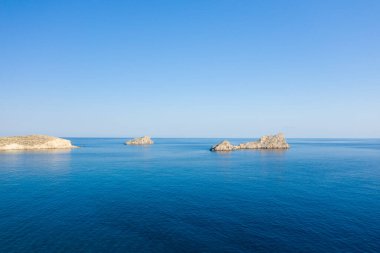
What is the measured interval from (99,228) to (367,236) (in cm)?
3922

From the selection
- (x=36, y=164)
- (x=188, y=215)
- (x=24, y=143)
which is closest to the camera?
(x=188, y=215)

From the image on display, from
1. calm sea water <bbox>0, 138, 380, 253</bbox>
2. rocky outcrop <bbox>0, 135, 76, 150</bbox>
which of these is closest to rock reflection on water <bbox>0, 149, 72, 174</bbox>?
calm sea water <bbox>0, 138, 380, 253</bbox>

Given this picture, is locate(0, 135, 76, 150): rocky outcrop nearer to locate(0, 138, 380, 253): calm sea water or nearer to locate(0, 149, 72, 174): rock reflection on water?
locate(0, 149, 72, 174): rock reflection on water

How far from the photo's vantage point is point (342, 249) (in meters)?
29.2

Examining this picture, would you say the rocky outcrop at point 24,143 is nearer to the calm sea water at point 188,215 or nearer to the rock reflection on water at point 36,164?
the rock reflection on water at point 36,164

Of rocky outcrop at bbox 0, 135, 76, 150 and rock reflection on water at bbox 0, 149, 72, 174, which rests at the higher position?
rocky outcrop at bbox 0, 135, 76, 150

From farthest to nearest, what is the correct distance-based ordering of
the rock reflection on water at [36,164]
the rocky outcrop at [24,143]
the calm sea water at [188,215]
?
the rocky outcrop at [24,143]
the rock reflection on water at [36,164]
the calm sea water at [188,215]

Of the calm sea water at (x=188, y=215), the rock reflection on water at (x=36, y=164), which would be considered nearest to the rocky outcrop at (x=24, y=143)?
the rock reflection on water at (x=36, y=164)

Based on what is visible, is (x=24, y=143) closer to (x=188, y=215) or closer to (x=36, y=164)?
(x=36, y=164)

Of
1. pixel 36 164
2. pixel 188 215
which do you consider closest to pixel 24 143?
pixel 36 164

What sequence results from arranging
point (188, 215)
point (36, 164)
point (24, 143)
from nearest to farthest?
point (188, 215) < point (36, 164) < point (24, 143)

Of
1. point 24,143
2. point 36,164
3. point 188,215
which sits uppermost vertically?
point 24,143

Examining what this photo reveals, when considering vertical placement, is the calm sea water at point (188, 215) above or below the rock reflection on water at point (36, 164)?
below

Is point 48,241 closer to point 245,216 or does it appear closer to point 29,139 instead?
point 245,216
